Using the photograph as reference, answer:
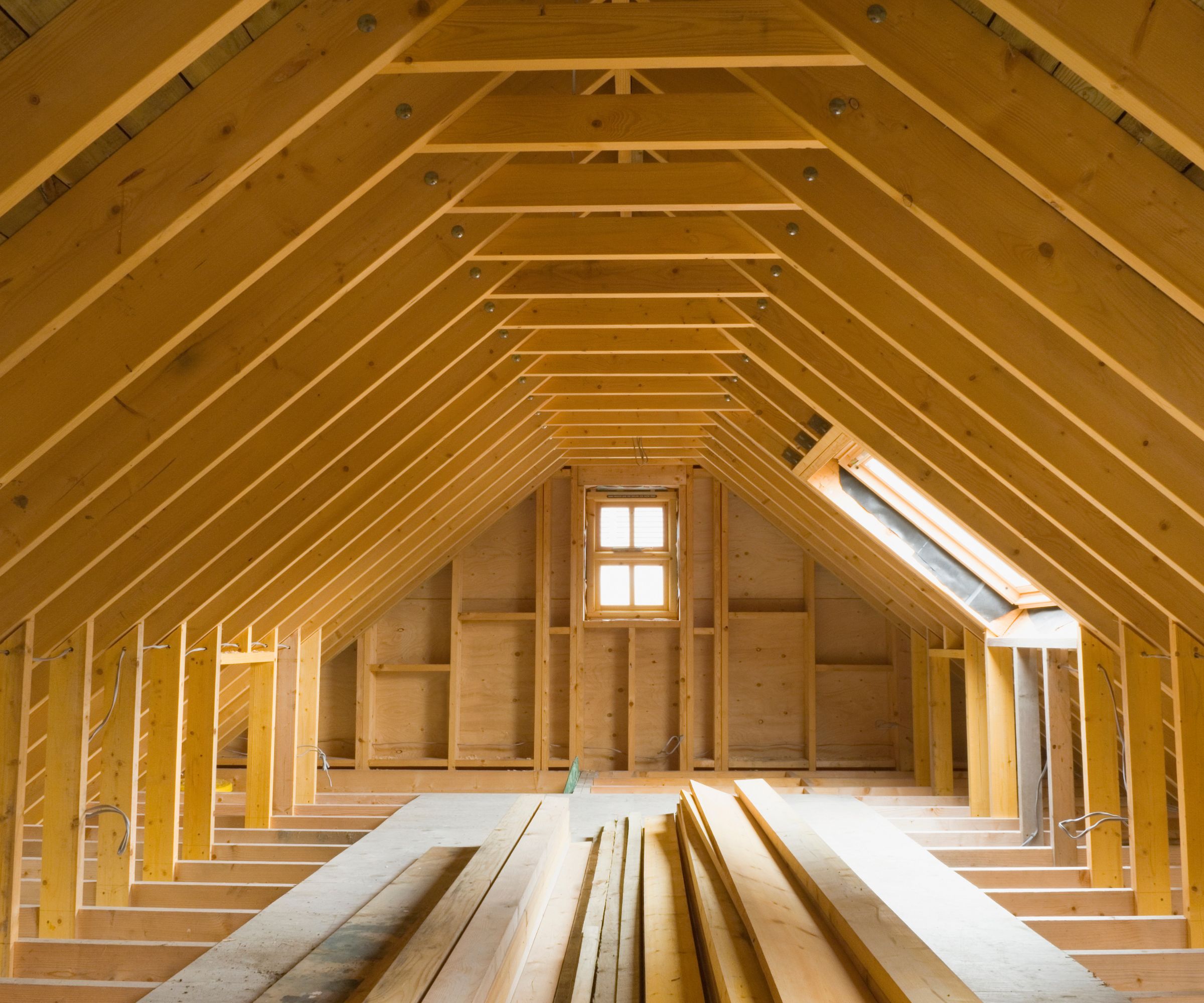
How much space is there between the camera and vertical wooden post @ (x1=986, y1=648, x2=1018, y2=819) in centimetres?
686

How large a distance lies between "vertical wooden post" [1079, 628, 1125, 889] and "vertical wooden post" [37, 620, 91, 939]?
15.0 ft

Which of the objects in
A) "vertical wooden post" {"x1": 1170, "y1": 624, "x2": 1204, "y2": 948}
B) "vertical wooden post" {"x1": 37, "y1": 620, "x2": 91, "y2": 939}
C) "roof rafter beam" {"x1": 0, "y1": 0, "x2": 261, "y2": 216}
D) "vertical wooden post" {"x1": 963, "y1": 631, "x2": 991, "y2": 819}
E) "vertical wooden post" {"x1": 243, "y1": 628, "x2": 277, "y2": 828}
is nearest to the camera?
"roof rafter beam" {"x1": 0, "y1": 0, "x2": 261, "y2": 216}

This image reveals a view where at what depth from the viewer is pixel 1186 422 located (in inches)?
102

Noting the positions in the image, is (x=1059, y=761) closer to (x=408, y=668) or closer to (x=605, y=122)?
(x=605, y=122)

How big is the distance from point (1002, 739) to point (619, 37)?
5.64 meters

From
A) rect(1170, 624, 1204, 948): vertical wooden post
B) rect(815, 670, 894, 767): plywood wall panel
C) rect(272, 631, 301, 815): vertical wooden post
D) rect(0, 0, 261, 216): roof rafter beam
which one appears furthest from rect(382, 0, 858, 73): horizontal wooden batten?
rect(815, 670, 894, 767): plywood wall panel

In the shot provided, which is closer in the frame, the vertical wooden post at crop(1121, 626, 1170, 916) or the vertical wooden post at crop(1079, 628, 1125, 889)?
the vertical wooden post at crop(1121, 626, 1170, 916)

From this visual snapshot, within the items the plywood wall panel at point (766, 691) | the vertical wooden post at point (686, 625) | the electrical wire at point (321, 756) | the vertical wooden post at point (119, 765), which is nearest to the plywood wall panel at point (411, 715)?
the electrical wire at point (321, 756)

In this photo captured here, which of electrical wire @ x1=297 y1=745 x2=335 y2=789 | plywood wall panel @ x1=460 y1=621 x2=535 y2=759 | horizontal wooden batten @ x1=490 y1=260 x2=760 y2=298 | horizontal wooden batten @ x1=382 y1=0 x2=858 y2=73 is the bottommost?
electrical wire @ x1=297 y1=745 x2=335 y2=789

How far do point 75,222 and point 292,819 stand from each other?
206 inches

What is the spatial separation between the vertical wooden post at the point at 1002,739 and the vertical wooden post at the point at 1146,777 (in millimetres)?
1975

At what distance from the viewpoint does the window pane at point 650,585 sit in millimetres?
9438

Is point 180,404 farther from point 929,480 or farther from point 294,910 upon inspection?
point 929,480

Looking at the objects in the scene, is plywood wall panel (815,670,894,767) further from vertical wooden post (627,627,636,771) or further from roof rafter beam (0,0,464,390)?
roof rafter beam (0,0,464,390)
